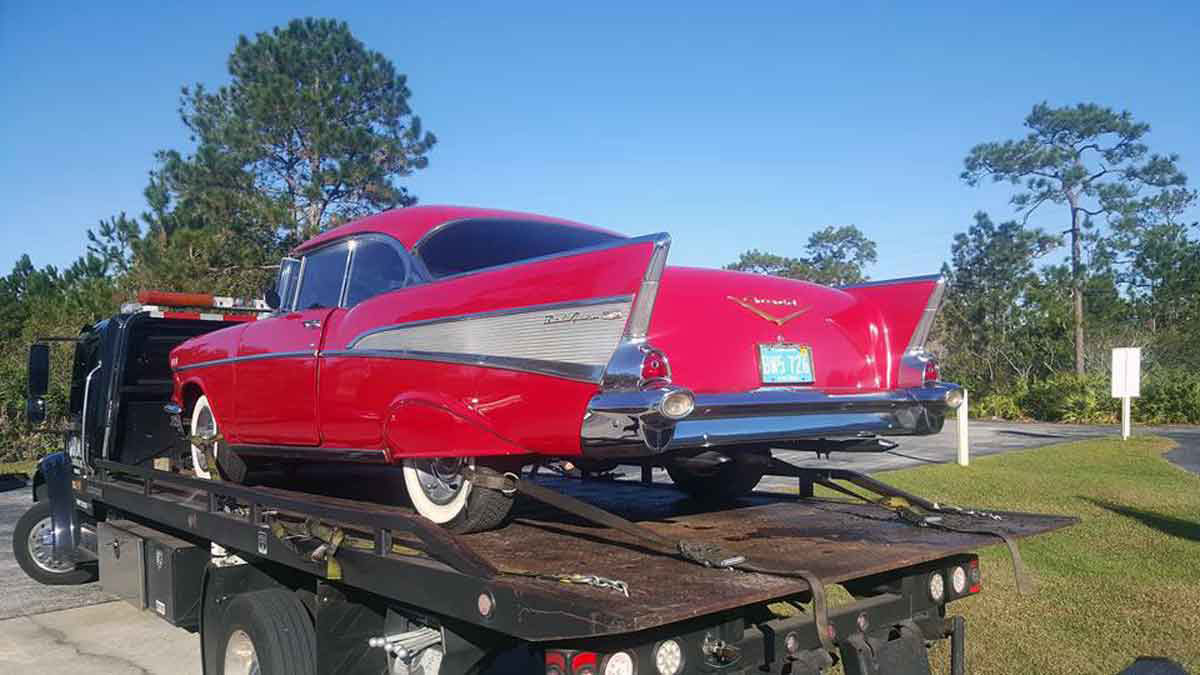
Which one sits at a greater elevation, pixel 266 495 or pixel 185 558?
pixel 266 495

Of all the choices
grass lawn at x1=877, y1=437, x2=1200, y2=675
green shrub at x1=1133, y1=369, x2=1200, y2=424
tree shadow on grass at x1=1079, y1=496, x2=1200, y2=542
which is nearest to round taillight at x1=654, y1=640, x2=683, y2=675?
grass lawn at x1=877, y1=437, x2=1200, y2=675

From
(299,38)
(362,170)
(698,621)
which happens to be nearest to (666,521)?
(698,621)

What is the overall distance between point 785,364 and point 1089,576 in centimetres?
447

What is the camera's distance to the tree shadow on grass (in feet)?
27.6

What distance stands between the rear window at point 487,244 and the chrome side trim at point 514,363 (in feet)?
1.64

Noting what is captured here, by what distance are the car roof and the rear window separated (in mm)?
57

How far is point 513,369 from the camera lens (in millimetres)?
3359

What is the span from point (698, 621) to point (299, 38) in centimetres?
2634

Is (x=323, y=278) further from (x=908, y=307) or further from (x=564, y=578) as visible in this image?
(x=908, y=307)

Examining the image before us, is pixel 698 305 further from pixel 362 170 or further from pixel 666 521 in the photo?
pixel 362 170

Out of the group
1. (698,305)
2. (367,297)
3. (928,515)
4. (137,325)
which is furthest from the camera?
(137,325)

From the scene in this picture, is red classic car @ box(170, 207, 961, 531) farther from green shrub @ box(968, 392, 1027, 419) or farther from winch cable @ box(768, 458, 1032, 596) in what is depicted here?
green shrub @ box(968, 392, 1027, 419)

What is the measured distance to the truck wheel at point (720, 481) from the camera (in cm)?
509

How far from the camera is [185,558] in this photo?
495 centimetres
